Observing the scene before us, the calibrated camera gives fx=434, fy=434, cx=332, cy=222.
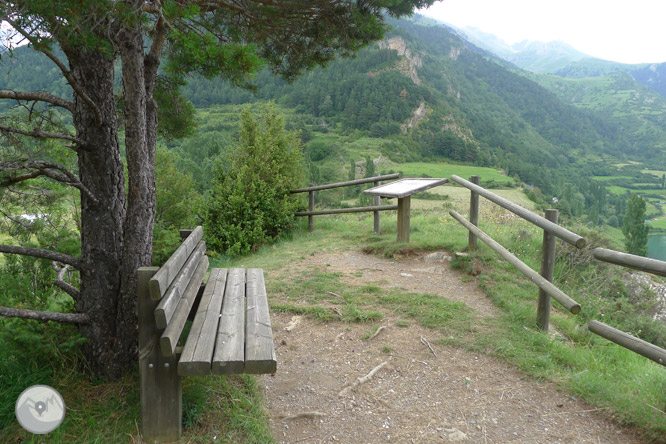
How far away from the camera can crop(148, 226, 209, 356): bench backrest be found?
2055mm

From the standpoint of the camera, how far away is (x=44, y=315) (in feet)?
8.16

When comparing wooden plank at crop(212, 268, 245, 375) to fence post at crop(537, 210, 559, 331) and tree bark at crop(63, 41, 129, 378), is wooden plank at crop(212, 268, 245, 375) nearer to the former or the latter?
tree bark at crop(63, 41, 129, 378)

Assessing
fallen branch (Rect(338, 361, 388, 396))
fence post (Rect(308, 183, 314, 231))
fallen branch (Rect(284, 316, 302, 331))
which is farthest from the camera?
fence post (Rect(308, 183, 314, 231))

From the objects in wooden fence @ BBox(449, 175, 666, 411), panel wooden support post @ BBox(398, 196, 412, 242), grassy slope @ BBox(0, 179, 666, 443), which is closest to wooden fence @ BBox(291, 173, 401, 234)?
panel wooden support post @ BBox(398, 196, 412, 242)

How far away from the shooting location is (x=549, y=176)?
92.0 m

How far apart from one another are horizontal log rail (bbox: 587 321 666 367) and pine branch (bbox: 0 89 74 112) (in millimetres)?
3535

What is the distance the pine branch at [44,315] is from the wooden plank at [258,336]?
999 millimetres

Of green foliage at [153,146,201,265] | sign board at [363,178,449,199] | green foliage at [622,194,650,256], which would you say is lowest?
green foliage at [622,194,650,256]

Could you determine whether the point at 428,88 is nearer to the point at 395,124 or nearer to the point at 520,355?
the point at 395,124

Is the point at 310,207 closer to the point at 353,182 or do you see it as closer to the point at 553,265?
the point at 353,182

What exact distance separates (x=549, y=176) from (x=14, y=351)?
101950 millimetres

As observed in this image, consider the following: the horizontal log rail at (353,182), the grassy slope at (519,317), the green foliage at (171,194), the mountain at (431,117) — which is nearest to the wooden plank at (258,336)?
the grassy slope at (519,317)

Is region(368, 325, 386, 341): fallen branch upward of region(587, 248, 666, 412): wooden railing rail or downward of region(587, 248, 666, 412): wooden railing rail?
downward

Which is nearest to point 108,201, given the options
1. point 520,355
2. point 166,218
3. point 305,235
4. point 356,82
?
point 520,355
